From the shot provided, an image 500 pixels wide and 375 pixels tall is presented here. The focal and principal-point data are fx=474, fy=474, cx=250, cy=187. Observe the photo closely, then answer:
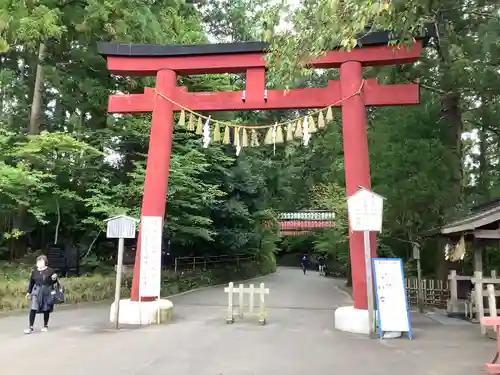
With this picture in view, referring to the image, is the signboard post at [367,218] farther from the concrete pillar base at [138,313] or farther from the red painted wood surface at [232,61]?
the concrete pillar base at [138,313]

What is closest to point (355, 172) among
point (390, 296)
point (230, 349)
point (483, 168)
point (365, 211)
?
point (365, 211)

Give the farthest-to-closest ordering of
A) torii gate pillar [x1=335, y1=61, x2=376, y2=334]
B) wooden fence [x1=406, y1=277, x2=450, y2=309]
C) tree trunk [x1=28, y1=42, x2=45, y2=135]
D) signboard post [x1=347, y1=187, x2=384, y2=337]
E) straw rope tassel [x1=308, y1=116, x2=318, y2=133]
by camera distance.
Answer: tree trunk [x1=28, y1=42, x2=45, y2=135] < wooden fence [x1=406, y1=277, x2=450, y2=309] < straw rope tassel [x1=308, y1=116, x2=318, y2=133] < torii gate pillar [x1=335, y1=61, x2=376, y2=334] < signboard post [x1=347, y1=187, x2=384, y2=337]

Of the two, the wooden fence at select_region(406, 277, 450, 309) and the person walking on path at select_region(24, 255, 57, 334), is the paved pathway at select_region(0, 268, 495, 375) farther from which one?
the wooden fence at select_region(406, 277, 450, 309)

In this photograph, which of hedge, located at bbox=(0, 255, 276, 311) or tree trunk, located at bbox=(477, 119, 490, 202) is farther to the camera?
tree trunk, located at bbox=(477, 119, 490, 202)

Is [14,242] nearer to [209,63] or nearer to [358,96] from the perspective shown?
[209,63]

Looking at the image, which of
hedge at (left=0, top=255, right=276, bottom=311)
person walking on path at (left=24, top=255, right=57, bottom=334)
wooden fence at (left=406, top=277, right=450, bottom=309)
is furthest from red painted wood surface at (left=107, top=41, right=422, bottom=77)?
wooden fence at (left=406, top=277, right=450, bottom=309)

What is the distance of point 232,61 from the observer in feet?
36.1

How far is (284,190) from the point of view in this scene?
32.7m

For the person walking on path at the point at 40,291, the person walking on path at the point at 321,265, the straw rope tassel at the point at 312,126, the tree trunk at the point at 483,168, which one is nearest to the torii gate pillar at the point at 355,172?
the straw rope tassel at the point at 312,126

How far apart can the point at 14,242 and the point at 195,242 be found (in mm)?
7805

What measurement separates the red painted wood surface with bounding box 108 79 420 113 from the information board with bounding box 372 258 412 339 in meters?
3.65

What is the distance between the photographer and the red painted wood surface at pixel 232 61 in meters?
10.4

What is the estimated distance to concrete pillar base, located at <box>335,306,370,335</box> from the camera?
9.41 metres

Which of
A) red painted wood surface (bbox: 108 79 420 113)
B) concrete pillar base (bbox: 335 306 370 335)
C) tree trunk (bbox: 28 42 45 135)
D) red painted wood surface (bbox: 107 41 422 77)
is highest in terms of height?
tree trunk (bbox: 28 42 45 135)
